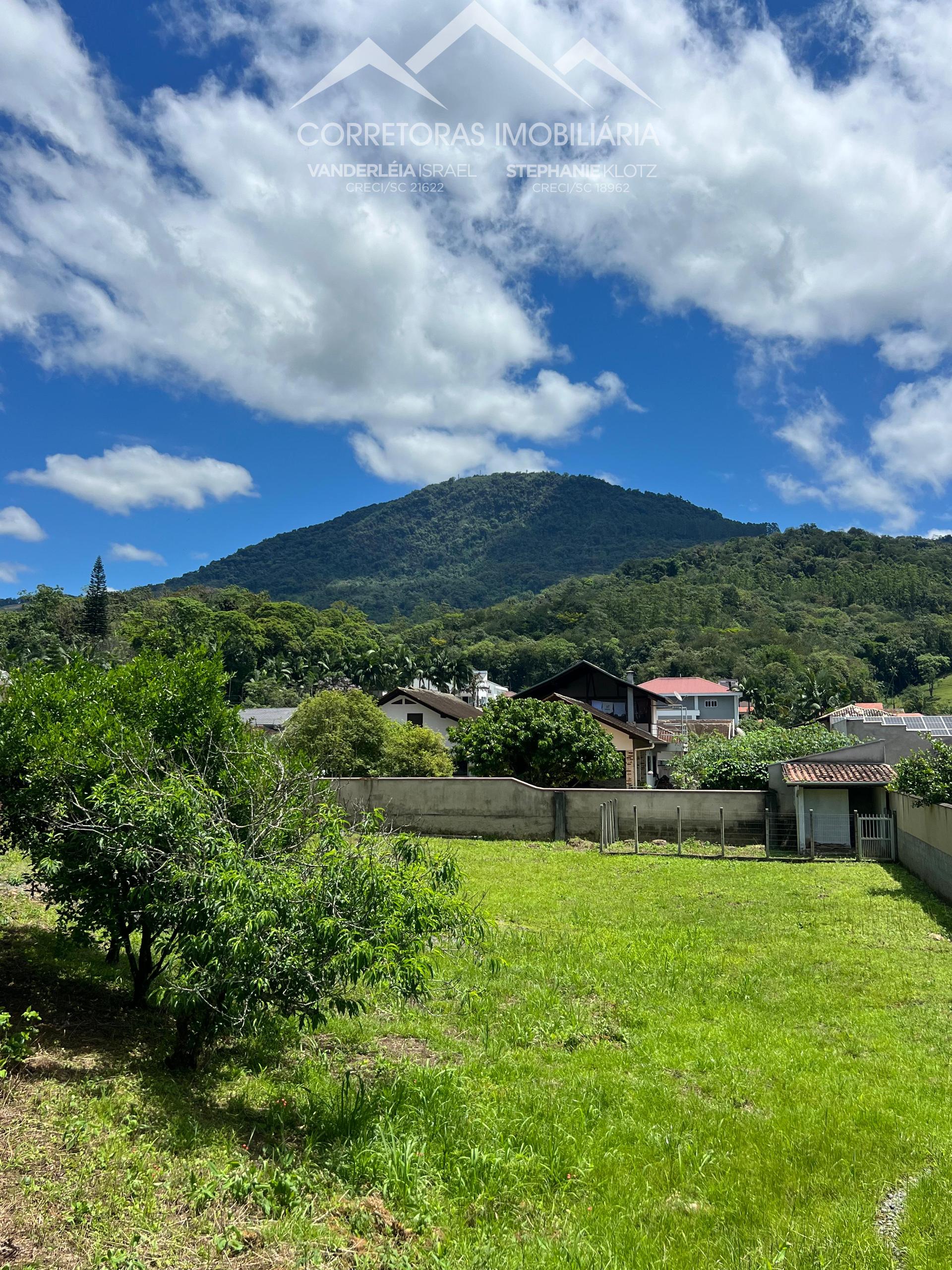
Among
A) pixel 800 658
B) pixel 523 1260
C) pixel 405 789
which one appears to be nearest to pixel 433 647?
pixel 800 658

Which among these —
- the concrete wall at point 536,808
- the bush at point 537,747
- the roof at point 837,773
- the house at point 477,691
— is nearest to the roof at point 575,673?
the bush at point 537,747

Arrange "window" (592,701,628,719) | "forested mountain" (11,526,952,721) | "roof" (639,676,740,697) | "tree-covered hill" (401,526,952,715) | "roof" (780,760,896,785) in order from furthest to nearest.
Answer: "tree-covered hill" (401,526,952,715)
"forested mountain" (11,526,952,721)
"roof" (639,676,740,697)
"window" (592,701,628,719)
"roof" (780,760,896,785)

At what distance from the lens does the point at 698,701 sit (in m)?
78.0

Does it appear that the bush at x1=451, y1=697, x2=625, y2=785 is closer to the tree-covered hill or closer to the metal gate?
the metal gate

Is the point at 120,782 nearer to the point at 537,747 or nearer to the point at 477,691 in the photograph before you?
the point at 537,747

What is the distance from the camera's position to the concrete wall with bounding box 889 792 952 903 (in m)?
14.8

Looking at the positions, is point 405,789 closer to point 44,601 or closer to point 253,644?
point 253,644

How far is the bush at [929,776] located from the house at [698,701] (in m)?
57.8

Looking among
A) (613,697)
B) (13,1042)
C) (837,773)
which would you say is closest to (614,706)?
(613,697)

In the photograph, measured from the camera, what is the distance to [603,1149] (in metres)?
5.74

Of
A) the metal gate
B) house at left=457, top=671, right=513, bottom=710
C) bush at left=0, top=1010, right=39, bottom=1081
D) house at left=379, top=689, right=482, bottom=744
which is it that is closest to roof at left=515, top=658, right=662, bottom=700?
house at left=379, top=689, right=482, bottom=744

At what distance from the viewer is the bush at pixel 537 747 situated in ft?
98.2

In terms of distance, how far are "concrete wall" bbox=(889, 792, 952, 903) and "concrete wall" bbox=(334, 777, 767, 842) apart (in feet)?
13.8

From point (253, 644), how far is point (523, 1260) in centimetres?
8763
